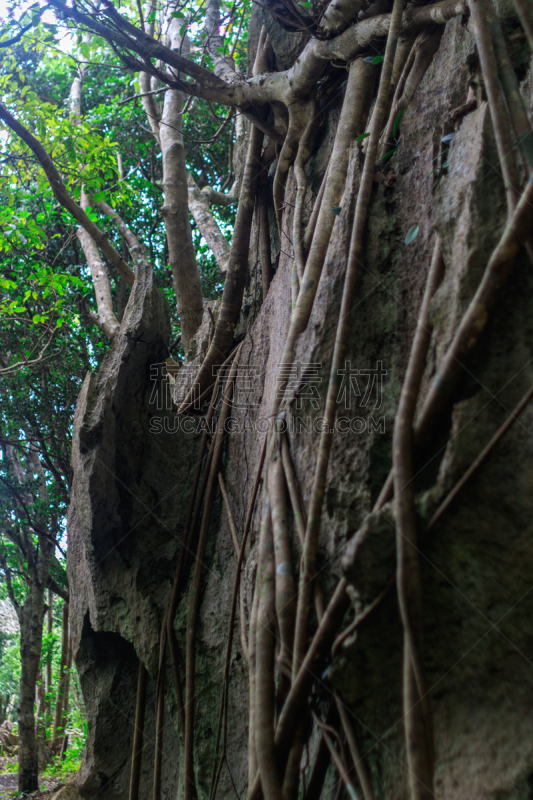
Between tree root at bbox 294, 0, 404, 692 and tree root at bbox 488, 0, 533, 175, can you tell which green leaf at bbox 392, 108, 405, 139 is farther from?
tree root at bbox 488, 0, 533, 175

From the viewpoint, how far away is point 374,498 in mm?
1245

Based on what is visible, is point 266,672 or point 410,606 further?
point 266,672

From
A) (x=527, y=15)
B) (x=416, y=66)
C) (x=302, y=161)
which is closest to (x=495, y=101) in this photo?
(x=527, y=15)

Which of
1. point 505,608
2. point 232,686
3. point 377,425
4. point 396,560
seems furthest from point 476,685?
point 232,686

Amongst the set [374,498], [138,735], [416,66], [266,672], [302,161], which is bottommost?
[138,735]

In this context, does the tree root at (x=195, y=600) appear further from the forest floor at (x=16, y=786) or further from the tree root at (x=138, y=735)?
the forest floor at (x=16, y=786)

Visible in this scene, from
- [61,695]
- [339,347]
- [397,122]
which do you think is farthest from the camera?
[61,695]

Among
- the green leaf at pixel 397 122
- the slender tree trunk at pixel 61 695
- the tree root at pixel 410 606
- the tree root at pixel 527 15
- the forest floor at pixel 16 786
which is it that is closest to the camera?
the tree root at pixel 410 606

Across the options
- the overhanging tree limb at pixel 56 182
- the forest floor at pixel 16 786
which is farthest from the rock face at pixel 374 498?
the forest floor at pixel 16 786

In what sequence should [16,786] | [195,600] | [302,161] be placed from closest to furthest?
[195,600]
[302,161]
[16,786]

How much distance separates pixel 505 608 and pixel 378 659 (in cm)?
29

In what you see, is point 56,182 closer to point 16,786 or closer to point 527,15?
point 527,15

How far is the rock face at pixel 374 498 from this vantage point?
106cm

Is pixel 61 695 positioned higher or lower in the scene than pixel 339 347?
lower
